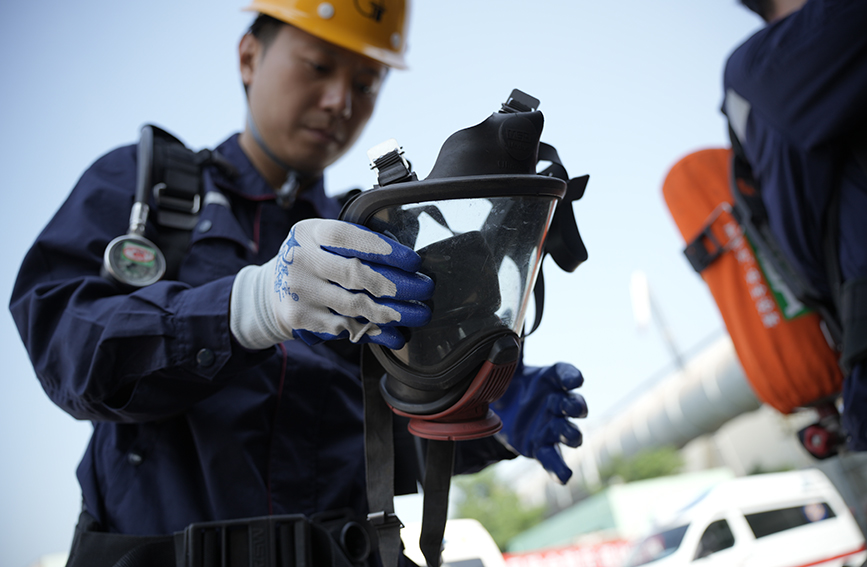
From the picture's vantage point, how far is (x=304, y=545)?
0.81 meters

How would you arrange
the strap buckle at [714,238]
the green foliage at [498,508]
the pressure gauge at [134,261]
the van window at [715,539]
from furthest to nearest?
the green foliage at [498,508] → the van window at [715,539] → the strap buckle at [714,238] → the pressure gauge at [134,261]

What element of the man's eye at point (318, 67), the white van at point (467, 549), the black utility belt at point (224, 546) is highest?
the man's eye at point (318, 67)

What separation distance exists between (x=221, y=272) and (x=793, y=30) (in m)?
1.55

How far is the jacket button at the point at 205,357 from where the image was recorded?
2.41ft

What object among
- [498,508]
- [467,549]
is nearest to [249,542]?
Answer: [467,549]

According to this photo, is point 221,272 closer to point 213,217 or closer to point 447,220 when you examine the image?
point 213,217

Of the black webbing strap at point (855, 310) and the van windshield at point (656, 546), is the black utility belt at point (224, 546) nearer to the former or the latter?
the black webbing strap at point (855, 310)

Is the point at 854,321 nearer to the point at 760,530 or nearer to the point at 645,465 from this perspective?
the point at 760,530

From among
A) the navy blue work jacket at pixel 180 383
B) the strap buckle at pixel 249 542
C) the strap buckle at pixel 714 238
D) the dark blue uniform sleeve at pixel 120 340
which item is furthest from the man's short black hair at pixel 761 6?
the strap buckle at pixel 249 542

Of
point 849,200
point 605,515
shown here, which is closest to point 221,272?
point 849,200

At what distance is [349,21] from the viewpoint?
1.24m

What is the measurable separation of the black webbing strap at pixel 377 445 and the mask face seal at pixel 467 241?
13cm

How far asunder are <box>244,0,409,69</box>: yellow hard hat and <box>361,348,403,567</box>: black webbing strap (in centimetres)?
76

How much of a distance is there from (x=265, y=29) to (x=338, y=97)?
0.31m
